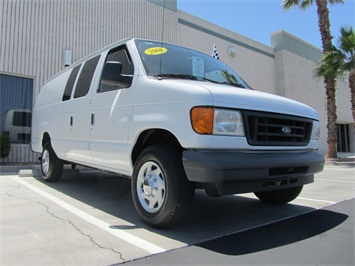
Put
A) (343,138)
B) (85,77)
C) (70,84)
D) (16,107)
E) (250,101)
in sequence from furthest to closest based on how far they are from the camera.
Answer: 1. (343,138)
2. (16,107)
3. (70,84)
4. (85,77)
5. (250,101)

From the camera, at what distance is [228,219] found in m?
3.79

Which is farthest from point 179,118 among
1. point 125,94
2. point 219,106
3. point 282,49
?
point 282,49

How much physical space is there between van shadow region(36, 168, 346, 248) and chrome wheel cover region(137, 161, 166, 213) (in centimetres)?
25

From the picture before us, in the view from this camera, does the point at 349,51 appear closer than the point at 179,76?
No

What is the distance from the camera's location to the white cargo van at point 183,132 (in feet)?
9.55

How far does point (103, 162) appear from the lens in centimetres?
427

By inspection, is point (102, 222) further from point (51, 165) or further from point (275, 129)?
point (51, 165)

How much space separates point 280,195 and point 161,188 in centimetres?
207

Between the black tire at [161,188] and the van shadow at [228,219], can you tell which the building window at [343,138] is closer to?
the van shadow at [228,219]

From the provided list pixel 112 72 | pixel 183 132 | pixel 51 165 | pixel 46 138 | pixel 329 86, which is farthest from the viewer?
pixel 329 86

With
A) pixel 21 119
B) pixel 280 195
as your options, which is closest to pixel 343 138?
pixel 21 119

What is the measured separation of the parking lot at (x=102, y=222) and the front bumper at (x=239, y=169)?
60cm

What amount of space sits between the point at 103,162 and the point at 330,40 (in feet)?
51.4

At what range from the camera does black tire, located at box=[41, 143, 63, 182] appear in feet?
20.2
